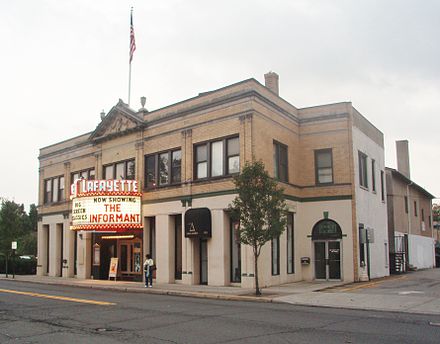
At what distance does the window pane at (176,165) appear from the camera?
1126 inches

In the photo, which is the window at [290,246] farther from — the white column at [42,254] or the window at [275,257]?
the white column at [42,254]

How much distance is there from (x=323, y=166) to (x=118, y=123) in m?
13.3

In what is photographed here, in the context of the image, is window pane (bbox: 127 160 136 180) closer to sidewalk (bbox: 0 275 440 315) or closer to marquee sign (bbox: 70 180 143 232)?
marquee sign (bbox: 70 180 143 232)

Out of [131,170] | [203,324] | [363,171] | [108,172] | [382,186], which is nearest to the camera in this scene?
[203,324]

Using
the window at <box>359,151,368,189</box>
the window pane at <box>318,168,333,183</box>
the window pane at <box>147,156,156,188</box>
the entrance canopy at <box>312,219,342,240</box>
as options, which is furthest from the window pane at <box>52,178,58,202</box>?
the window at <box>359,151,368,189</box>

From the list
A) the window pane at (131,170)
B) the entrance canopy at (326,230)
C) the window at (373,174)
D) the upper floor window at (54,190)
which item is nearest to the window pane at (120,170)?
the window pane at (131,170)

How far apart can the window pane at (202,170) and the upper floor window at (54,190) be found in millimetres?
14500

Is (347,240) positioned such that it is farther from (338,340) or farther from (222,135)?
(338,340)

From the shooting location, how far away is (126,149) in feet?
105

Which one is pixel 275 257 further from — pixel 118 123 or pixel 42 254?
pixel 42 254

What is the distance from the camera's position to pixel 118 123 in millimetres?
32875

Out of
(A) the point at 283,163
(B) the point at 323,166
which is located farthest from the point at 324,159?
(A) the point at 283,163

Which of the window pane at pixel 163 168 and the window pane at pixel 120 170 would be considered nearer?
the window pane at pixel 163 168

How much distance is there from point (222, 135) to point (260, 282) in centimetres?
758
